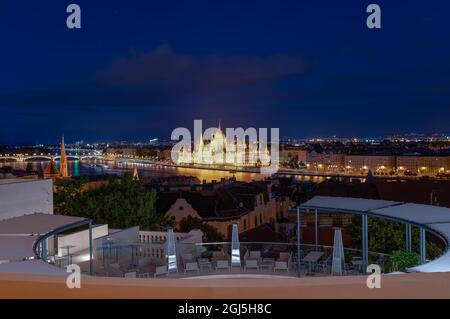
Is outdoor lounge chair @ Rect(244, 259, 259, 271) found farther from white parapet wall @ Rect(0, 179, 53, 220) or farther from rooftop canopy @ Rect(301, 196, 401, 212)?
white parapet wall @ Rect(0, 179, 53, 220)

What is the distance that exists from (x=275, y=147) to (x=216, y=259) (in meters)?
86.9

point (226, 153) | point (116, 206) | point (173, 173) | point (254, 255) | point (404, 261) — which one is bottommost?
point (173, 173)

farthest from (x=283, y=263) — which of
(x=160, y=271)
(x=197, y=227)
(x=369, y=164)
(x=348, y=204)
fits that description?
(x=369, y=164)

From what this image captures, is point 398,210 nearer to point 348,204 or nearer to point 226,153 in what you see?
point 348,204

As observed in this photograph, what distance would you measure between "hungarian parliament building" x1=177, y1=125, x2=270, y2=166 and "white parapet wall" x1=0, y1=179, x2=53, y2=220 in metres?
81.5

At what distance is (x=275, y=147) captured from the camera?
9375 cm

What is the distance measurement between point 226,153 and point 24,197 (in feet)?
291

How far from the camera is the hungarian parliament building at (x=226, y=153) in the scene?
93125 millimetres

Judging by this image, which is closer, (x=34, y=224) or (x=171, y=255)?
(x=34, y=224)

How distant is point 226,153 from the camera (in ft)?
320

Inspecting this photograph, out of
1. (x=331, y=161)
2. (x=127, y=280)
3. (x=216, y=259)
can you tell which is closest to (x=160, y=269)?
(x=216, y=259)

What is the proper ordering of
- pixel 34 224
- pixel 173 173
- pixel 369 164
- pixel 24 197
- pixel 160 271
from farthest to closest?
pixel 173 173 → pixel 369 164 → pixel 24 197 → pixel 160 271 → pixel 34 224

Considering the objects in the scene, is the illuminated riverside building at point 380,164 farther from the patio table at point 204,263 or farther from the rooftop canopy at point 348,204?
the patio table at point 204,263

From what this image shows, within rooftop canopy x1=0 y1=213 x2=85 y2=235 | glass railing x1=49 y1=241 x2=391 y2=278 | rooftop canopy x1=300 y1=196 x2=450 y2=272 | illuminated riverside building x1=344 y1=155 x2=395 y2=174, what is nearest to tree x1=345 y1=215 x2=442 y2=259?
glass railing x1=49 y1=241 x2=391 y2=278
